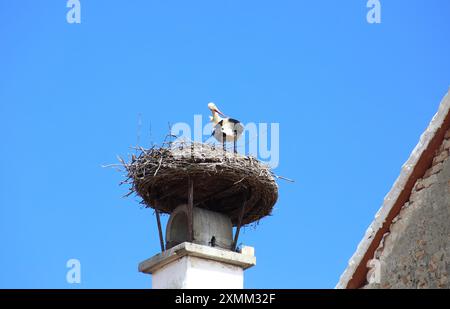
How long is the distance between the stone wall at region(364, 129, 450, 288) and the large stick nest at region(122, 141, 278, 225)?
857cm

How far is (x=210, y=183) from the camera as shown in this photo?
56.4ft

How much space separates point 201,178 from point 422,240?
30.9 feet

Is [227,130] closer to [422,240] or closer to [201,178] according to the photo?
[201,178]

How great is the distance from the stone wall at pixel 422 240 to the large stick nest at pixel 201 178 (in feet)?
28.1

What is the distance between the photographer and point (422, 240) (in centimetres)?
765

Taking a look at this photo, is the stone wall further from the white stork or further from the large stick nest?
the white stork

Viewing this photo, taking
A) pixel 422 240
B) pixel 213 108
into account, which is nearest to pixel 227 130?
pixel 213 108

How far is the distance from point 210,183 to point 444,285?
10.0 metres

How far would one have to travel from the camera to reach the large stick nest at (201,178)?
16.5 metres

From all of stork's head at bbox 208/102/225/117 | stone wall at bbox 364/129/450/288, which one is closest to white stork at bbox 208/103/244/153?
stork's head at bbox 208/102/225/117
